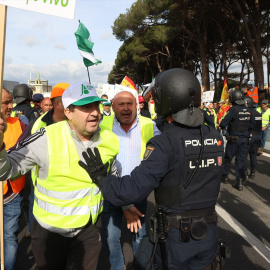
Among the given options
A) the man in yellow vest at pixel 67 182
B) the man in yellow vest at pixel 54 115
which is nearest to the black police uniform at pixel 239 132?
the man in yellow vest at pixel 54 115

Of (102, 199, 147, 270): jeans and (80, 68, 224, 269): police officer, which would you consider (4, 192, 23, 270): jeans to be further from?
(80, 68, 224, 269): police officer

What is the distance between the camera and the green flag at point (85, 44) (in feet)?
13.6

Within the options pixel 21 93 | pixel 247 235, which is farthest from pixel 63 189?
pixel 21 93

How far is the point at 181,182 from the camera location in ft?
5.60

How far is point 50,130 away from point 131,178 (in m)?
0.71

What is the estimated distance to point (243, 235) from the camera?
11.8ft

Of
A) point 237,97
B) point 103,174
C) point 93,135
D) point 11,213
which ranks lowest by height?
point 11,213

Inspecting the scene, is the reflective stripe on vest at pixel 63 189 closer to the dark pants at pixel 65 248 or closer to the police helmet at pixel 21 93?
the dark pants at pixel 65 248

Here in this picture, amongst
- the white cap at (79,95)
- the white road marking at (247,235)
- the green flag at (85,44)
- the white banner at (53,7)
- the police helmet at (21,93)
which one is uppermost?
the green flag at (85,44)

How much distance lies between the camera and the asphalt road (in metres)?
3.00

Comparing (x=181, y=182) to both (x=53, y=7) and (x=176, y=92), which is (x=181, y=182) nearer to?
(x=176, y=92)

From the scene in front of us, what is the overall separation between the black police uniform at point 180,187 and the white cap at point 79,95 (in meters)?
0.58

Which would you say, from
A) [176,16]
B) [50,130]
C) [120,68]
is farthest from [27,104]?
[120,68]

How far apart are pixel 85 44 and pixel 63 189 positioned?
306cm
